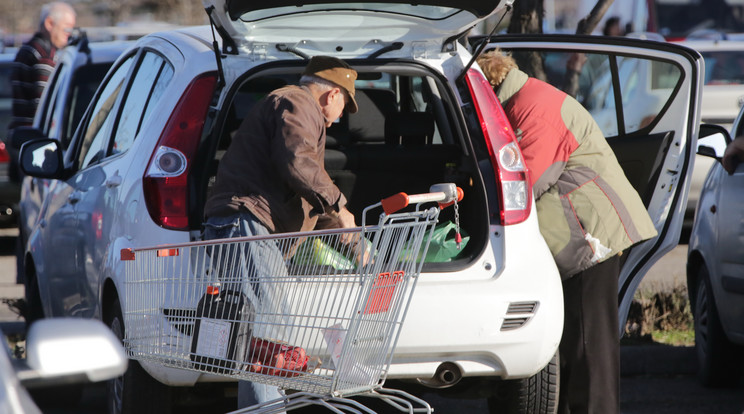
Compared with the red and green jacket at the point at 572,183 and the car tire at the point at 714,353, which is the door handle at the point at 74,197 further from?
the car tire at the point at 714,353

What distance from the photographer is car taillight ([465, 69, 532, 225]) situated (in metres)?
4.40

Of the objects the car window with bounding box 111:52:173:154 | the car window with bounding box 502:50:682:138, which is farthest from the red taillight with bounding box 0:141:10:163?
the car window with bounding box 111:52:173:154

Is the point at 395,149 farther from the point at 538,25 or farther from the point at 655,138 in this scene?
the point at 538,25

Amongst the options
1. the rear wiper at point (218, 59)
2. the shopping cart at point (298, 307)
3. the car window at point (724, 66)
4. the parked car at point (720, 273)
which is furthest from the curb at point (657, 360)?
the car window at point (724, 66)

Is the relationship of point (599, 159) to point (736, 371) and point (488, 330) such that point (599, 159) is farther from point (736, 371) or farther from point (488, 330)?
point (736, 371)

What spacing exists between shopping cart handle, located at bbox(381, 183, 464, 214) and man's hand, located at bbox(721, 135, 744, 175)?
3.00m

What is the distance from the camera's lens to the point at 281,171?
4.14 metres

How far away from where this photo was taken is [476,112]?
4.55 m

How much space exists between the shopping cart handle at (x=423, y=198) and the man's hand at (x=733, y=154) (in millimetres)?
2999

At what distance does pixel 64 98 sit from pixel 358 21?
297 centimetres

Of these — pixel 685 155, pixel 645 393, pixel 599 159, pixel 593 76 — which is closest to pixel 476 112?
pixel 599 159

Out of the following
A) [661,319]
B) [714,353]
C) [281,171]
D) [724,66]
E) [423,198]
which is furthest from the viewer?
[724,66]

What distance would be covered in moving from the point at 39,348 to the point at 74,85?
5623 millimetres

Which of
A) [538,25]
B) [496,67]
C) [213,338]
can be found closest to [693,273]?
[538,25]
